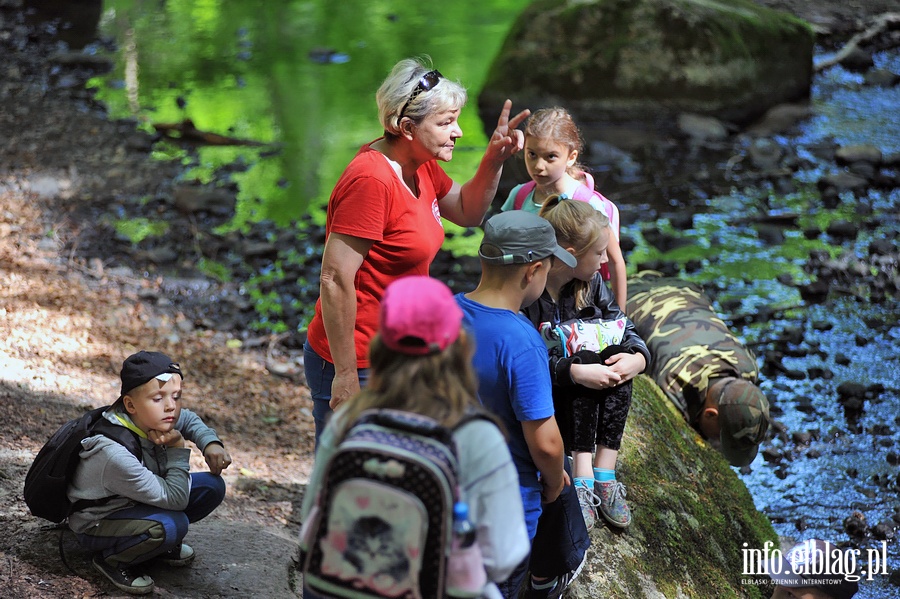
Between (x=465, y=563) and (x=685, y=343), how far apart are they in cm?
419

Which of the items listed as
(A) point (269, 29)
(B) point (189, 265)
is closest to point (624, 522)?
(B) point (189, 265)

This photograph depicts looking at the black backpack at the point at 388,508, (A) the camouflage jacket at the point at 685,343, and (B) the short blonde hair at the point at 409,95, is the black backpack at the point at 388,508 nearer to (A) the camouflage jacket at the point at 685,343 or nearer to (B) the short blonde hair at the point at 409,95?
(B) the short blonde hair at the point at 409,95

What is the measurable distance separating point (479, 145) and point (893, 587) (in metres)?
7.97

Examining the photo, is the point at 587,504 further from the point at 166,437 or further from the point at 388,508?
the point at 388,508

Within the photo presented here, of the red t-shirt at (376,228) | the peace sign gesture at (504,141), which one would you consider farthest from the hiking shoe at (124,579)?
the peace sign gesture at (504,141)

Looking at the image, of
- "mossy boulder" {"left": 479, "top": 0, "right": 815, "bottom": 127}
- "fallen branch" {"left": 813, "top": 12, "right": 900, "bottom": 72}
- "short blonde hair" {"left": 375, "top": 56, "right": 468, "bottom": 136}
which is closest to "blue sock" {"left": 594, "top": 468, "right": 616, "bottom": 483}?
"short blonde hair" {"left": 375, "top": 56, "right": 468, "bottom": 136}

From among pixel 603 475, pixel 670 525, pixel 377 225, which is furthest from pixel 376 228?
pixel 670 525

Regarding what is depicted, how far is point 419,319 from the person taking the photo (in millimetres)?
2217

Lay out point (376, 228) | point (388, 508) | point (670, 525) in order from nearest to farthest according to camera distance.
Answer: point (388, 508)
point (376, 228)
point (670, 525)

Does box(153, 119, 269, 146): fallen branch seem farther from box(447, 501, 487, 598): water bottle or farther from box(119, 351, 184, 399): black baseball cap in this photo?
box(447, 501, 487, 598): water bottle

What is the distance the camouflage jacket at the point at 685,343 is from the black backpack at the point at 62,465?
3645 mm

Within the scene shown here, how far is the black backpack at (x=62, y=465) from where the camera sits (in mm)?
3367

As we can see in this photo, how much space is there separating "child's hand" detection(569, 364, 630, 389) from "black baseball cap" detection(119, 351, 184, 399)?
1.49 m

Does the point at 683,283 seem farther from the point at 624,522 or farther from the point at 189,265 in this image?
the point at 189,265
